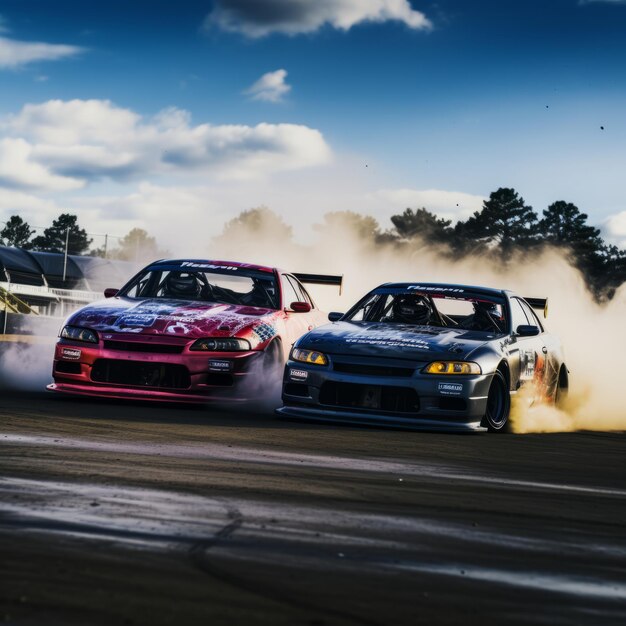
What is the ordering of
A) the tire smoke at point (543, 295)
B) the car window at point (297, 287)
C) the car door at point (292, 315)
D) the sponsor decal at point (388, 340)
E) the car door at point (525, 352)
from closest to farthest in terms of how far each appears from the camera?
the sponsor decal at point (388, 340) < the car door at point (525, 352) < the car door at point (292, 315) < the tire smoke at point (543, 295) < the car window at point (297, 287)

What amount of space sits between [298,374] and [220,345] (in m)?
0.97

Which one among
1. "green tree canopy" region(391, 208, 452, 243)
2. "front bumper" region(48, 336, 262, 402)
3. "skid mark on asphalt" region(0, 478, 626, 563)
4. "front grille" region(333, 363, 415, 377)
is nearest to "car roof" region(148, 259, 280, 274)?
"front bumper" region(48, 336, 262, 402)

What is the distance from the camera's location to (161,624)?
2.92 metres

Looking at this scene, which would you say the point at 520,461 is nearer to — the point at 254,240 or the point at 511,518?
the point at 511,518

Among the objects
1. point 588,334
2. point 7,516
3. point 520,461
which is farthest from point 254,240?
point 7,516

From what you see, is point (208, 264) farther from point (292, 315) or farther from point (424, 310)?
point (424, 310)

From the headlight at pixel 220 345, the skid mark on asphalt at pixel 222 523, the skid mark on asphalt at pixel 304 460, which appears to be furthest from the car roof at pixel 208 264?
the skid mark on asphalt at pixel 222 523

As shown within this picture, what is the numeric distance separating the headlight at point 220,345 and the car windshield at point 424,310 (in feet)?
3.38

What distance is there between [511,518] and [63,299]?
191 feet

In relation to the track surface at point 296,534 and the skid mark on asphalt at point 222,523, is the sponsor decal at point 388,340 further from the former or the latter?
the skid mark on asphalt at point 222,523

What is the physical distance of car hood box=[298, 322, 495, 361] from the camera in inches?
382

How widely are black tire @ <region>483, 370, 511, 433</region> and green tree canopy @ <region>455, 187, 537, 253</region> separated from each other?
235 feet

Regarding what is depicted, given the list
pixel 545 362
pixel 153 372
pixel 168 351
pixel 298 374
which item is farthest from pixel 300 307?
pixel 545 362

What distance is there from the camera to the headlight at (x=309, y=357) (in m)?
9.91
